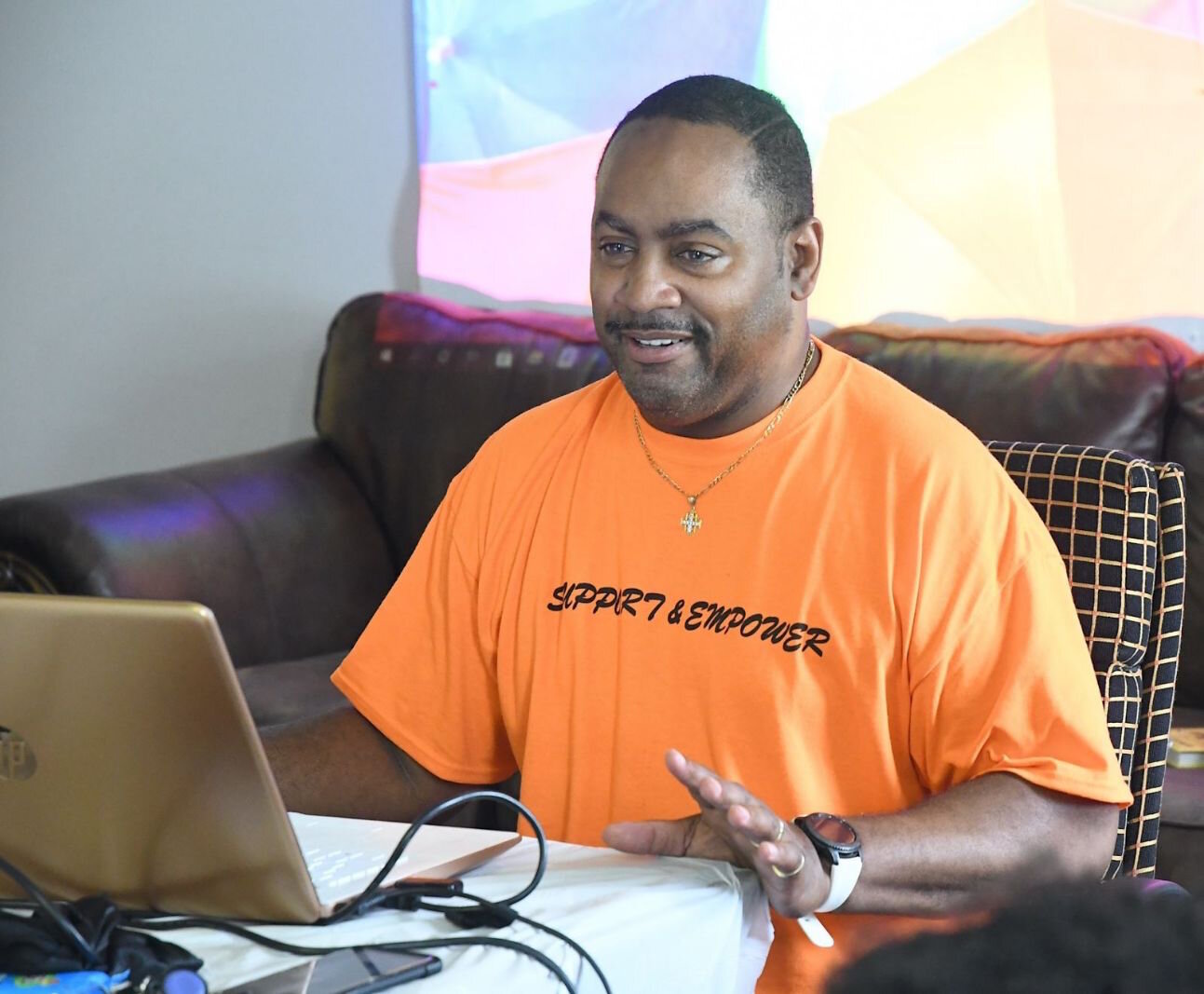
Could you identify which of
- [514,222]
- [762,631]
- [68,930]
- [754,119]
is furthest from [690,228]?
[514,222]

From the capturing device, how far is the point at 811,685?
4.19ft

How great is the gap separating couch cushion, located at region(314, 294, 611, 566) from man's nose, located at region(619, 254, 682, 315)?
1.25 m

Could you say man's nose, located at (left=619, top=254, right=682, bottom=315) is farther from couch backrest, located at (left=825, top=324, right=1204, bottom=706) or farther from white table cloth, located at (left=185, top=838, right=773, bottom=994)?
couch backrest, located at (left=825, top=324, right=1204, bottom=706)

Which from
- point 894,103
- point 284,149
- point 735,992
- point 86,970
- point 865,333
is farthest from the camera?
point 284,149

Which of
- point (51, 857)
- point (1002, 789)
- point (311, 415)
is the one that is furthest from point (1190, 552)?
point (311, 415)

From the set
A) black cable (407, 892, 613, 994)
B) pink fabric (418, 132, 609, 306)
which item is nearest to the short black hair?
black cable (407, 892, 613, 994)

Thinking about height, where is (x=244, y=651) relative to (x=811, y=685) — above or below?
below

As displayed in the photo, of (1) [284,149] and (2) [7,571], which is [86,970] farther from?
(1) [284,149]

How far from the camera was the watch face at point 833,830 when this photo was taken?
1.06m

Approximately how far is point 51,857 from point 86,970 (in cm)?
11

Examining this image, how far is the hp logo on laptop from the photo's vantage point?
866 millimetres

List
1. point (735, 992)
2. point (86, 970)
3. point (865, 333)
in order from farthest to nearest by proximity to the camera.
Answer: point (865, 333) → point (735, 992) → point (86, 970)

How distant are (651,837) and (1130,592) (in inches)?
23.4

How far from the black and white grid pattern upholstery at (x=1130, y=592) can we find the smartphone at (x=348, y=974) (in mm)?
780
